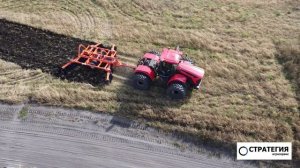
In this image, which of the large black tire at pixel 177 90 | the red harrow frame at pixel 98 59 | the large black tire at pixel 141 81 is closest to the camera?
the large black tire at pixel 177 90

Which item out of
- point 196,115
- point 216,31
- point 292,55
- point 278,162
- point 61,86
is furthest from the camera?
point 216,31

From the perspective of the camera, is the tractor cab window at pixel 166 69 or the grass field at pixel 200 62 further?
the tractor cab window at pixel 166 69

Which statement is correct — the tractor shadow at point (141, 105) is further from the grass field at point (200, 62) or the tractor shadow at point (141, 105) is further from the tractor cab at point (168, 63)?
the tractor cab at point (168, 63)

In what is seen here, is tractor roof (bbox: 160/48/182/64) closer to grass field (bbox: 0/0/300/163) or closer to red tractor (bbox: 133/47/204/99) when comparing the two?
red tractor (bbox: 133/47/204/99)

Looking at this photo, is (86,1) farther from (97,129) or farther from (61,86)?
(97,129)

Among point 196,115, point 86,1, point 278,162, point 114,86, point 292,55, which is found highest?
point 86,1

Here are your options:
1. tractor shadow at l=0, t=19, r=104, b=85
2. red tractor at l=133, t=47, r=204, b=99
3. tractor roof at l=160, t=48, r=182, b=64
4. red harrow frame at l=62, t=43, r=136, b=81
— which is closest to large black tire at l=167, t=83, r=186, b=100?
red tractor at l=133, t=47, r=204, b=99

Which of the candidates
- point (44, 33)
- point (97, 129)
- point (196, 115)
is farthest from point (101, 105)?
point (44, 33)

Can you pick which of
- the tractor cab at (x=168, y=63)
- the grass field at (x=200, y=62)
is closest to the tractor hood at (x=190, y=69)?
the tractor cab at (x=168, y=63)
